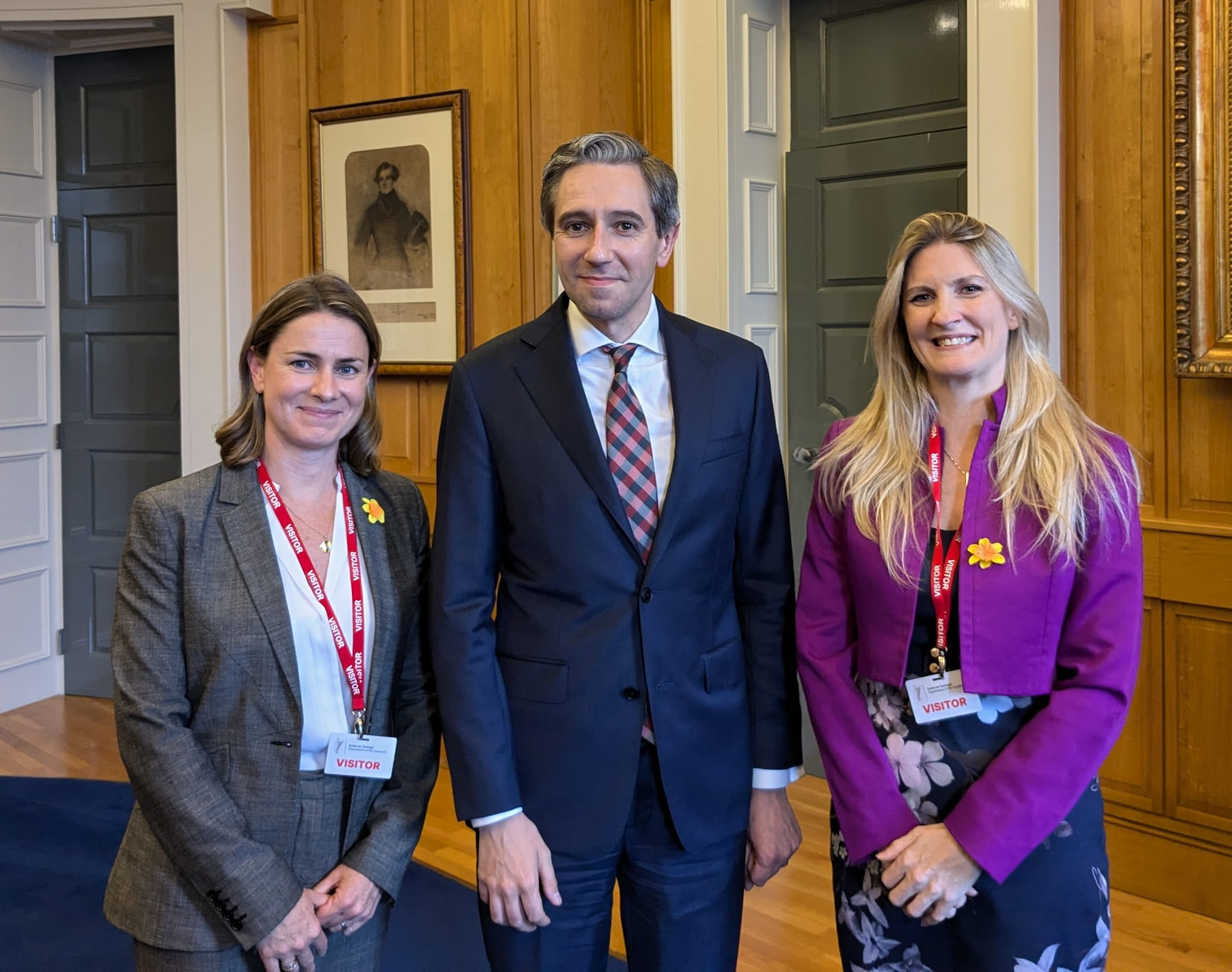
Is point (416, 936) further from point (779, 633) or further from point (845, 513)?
point (845, 513)

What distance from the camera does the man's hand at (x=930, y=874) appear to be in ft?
5.69

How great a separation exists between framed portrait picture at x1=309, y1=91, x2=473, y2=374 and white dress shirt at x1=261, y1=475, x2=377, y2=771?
10.00ft

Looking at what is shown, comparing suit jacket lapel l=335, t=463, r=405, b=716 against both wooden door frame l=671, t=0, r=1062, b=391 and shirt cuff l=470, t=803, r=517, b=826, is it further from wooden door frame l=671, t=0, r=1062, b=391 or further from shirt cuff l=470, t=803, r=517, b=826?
wooden door frame l=671, t=0, r=1062, b=391

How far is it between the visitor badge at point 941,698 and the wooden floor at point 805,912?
61.7 inches

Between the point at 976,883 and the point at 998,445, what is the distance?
0.64m

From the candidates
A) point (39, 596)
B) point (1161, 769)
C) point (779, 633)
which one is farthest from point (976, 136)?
point (39, 596)

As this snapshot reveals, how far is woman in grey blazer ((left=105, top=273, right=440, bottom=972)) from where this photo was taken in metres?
1.77

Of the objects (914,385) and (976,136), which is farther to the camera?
(976,136)

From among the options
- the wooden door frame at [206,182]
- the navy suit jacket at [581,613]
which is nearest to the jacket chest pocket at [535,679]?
the navy suit jacket at [581,613]

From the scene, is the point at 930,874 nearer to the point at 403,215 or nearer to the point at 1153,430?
the point at 1153,430

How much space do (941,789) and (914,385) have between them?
63 cm

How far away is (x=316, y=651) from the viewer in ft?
6.12

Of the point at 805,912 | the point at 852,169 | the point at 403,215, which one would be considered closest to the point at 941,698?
the point at 805,912

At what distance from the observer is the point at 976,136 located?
3.59m
